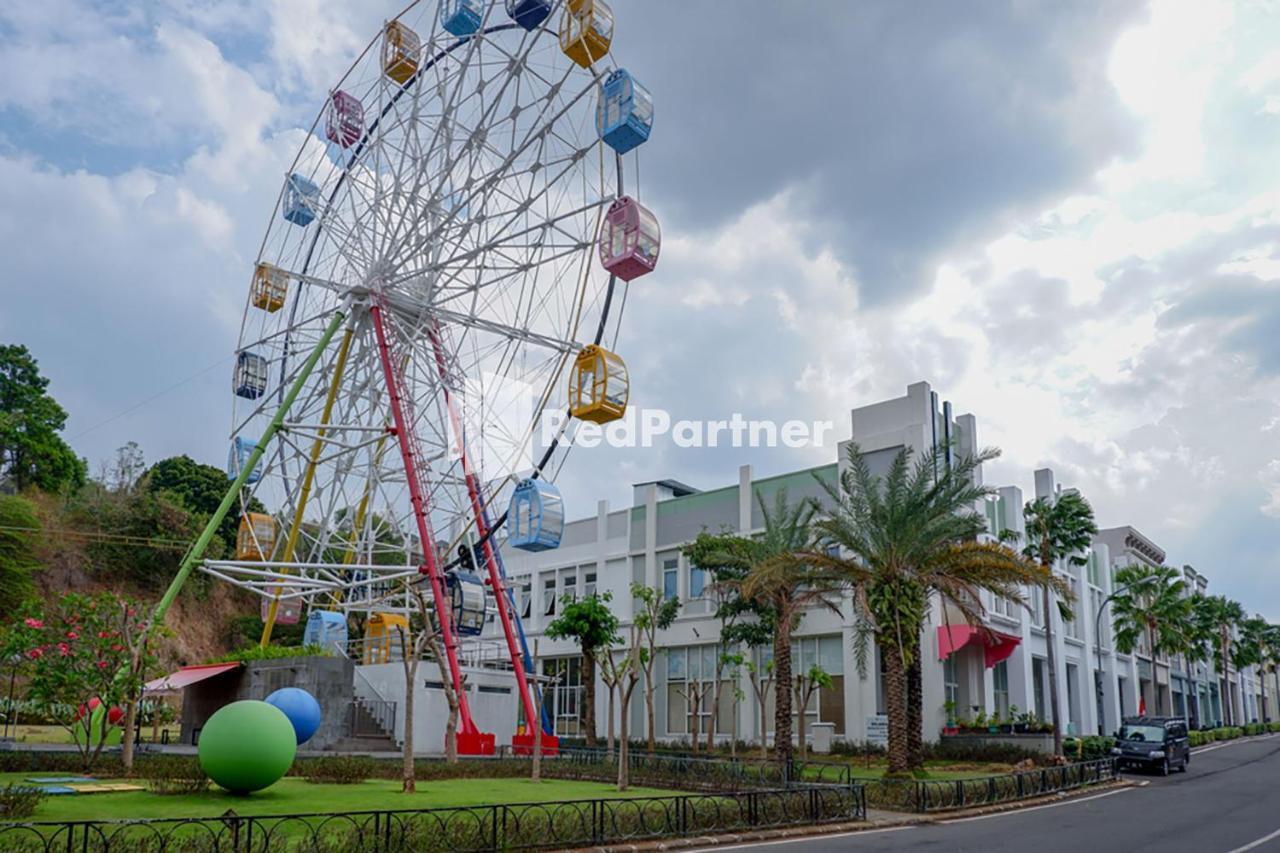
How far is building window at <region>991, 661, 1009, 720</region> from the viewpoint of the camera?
47.8m

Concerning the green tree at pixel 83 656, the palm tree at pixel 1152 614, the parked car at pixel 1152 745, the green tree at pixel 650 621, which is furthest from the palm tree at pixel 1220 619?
the green tree at pixel 83 656

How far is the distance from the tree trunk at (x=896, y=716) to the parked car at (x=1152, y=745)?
1255 centimetres

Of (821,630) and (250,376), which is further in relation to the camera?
(821,630)

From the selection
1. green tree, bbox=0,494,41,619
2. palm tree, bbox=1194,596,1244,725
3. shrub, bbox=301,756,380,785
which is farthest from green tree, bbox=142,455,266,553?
palm tree, bbox=1194,596,1244,725

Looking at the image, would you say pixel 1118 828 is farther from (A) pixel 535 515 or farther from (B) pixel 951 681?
(B) pixel 951 681

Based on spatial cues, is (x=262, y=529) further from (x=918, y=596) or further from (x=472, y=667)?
(x=918, y=596)

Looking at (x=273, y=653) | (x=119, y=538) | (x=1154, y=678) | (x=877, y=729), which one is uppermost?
(x=119, y=538)

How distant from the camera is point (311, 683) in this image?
36594 millimetres

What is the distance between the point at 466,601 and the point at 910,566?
16.6 metres

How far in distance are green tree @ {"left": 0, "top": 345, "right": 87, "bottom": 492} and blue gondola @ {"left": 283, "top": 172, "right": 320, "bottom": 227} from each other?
28884 mm

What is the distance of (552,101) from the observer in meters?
31.6

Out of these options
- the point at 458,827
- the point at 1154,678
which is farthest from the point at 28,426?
the point at 1154,678

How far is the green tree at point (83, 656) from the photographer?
925 inches

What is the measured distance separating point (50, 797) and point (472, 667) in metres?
26.3
